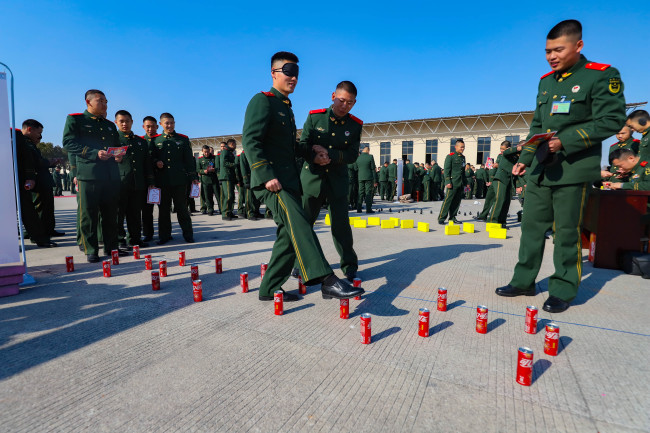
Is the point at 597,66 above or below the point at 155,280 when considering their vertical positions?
above

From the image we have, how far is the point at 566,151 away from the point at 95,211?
642cm

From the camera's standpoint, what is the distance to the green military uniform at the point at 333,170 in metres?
3.83

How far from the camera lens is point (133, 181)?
20.9ft

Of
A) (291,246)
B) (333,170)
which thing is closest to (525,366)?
(291,246)

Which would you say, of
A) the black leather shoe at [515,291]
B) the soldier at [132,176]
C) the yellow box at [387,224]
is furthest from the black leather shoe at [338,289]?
the yellow box at [387,224]

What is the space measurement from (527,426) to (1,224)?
17.0 feet

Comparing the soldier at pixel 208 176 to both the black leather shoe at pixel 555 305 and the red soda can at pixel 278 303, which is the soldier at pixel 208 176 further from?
the black leather shoe at pixel 555 305

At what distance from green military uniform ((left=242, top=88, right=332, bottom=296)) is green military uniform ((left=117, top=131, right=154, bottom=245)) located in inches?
168

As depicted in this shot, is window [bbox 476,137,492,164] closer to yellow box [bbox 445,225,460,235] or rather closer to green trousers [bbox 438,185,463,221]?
green trousers [bbox 438,185,463,221]

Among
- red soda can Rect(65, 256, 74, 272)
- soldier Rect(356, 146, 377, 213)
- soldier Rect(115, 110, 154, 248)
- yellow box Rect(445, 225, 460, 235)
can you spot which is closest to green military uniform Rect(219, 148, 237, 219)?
soldier Rect(115, 110, 154, 248)

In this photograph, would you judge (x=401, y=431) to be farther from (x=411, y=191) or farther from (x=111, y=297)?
(x=411, y=191)

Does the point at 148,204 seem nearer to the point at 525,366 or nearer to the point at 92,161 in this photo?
the point at 92,161

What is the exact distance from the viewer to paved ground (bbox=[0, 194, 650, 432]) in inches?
66.5

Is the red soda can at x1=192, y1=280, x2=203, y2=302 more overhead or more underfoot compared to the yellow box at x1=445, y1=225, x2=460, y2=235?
more underfoot
